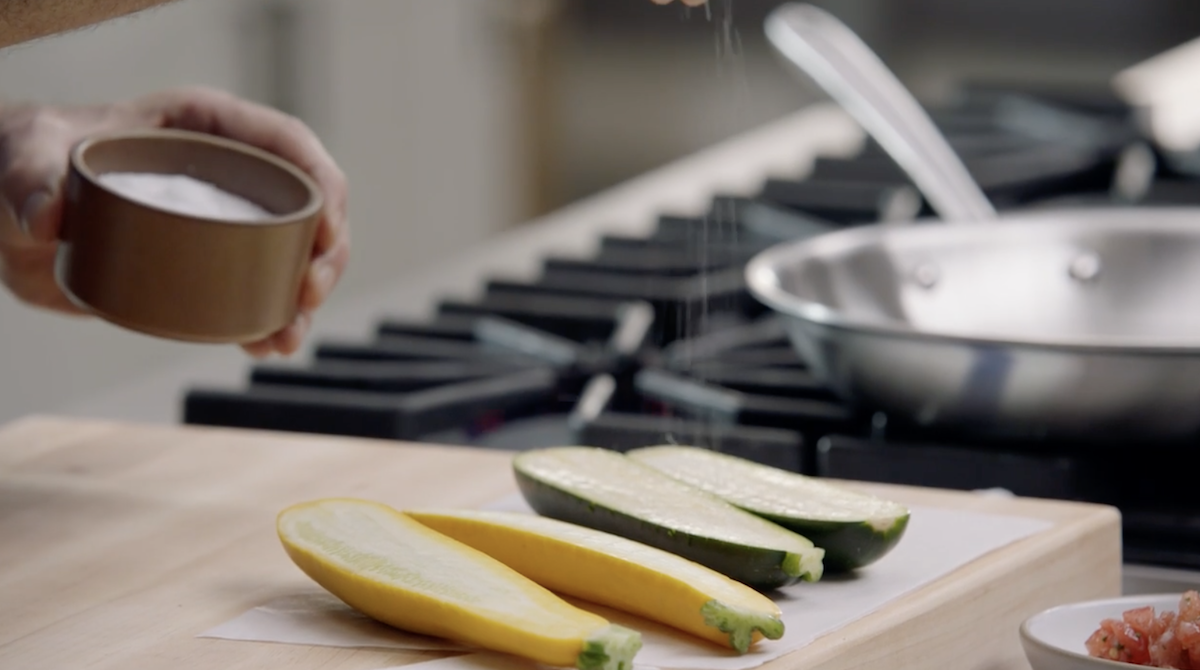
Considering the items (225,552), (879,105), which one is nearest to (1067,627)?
(225,552)

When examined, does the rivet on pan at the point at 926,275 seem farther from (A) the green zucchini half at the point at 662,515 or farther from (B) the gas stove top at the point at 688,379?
(A) the green zucchini half at the point at 662,515

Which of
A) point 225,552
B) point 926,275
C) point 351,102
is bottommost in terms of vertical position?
point 225,552

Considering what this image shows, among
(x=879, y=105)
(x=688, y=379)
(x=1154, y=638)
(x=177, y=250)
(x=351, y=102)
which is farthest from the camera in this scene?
(x=351, y=102)

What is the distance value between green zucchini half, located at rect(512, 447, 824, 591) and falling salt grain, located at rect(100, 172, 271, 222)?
21cm

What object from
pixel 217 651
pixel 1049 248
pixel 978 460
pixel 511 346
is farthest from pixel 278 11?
pixel 217 651

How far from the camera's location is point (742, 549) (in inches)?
28.4

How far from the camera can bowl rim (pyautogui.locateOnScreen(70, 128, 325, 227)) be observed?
0.85m

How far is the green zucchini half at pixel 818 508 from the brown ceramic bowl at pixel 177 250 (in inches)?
8.8

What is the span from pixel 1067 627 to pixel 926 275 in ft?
1.85

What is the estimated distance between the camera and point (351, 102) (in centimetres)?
346

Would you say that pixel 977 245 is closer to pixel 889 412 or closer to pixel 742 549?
pixel 889 412

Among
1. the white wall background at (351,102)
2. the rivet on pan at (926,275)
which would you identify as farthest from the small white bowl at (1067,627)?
the white wall background at (351,102)

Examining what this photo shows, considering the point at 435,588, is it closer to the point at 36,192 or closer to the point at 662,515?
the point at 662,515

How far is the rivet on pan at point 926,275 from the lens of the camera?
1.25 meters
